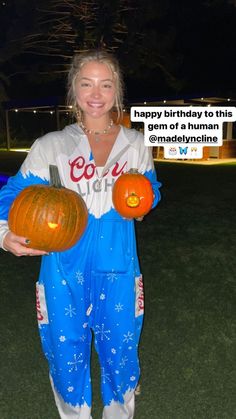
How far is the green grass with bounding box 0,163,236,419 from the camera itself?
299cm

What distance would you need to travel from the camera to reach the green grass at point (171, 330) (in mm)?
2994

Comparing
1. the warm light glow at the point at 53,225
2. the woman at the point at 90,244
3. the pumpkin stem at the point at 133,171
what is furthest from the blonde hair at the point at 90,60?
the warm light glow at the point at 53,225

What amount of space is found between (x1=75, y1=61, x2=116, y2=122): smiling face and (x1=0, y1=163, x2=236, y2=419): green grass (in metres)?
1.95

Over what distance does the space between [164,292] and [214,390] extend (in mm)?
1737

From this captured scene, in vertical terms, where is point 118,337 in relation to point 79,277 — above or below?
below

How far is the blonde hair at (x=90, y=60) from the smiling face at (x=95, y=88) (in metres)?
0.02

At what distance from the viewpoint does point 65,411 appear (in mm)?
2371

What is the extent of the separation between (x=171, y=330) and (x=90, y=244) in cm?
214

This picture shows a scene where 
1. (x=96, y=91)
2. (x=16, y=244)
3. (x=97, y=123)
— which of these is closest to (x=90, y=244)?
(x=16, y=244)

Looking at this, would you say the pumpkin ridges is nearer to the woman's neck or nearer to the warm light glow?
the warm light glow

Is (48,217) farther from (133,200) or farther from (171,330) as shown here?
(171,330)

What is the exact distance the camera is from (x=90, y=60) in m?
2.08

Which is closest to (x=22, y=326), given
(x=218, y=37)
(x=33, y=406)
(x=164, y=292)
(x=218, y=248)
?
(x=33, y=406)

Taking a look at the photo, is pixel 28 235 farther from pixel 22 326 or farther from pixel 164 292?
pixel 164 292
